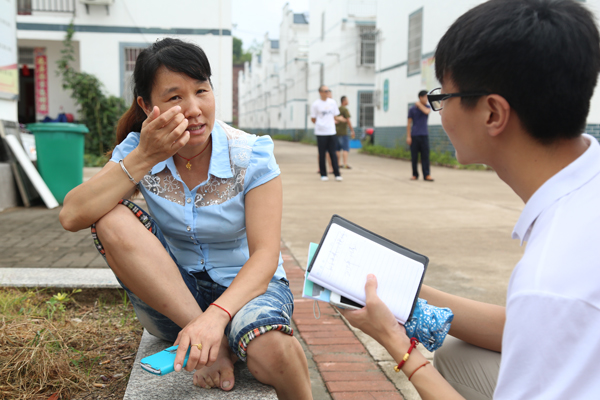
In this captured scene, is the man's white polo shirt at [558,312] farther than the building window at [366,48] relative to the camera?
No

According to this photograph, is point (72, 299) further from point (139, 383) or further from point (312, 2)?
point (312, 2)

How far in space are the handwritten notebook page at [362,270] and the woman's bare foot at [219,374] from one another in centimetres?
58

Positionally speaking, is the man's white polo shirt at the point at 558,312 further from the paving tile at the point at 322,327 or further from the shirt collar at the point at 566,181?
the paving tile at the point at 322,327

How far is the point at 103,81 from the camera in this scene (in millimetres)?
12969

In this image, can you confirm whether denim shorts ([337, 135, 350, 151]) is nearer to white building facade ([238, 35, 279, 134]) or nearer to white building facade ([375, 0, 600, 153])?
white building facade ([375, 0, 600, 153])

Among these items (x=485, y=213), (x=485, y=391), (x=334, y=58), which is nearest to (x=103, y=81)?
(x=485, y=213)

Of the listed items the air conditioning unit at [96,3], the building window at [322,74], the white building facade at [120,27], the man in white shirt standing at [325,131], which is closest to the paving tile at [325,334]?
the man in white shirt standing at [325,131]

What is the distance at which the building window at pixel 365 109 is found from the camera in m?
26.9

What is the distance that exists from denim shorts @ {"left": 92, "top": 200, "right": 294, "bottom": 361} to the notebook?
13.8 inches

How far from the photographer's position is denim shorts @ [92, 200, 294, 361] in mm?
1783

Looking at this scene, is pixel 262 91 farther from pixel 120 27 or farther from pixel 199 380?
pixel 199 380

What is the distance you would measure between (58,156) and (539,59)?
6642 millimetres

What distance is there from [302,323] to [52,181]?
16.1 ft

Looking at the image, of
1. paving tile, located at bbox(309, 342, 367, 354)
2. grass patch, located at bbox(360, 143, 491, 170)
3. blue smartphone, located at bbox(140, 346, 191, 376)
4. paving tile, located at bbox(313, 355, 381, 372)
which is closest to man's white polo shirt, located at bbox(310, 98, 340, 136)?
grass patch, located at bbox(360, 143, 491, 170)
